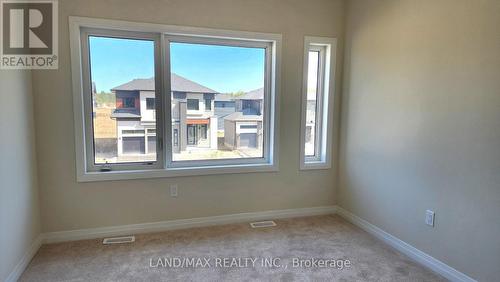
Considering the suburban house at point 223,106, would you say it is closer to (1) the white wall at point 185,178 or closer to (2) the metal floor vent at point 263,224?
(1) the white wall at point 185,178

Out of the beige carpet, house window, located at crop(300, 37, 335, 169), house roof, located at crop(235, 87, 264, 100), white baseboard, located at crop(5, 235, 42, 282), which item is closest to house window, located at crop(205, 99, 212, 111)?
house roof, located at crop(235, 87, 264, 100)

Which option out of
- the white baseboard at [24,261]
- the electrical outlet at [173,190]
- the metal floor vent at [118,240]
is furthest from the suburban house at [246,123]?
the white baseboard at [24,261]

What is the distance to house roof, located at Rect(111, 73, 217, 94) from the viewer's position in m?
2.78

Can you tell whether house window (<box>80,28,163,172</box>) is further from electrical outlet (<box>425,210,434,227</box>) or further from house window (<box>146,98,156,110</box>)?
electrical outlet (<box>425,210,434,227</box>)

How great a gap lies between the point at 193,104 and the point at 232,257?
155 cm

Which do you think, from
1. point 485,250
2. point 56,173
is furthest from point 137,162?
point 485,250

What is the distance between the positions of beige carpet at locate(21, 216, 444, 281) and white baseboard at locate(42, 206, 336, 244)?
0.08 m

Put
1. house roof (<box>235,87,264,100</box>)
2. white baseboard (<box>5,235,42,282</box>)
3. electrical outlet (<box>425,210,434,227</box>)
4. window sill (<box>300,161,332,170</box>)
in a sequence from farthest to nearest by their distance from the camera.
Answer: window sill (<box>300,161,332,170</box>), house roof (<box>235,87,264,100</box>), electrical outlet (<box>425,210,434,227</box>), white baseboard (<box>5,235,42,282</box>)

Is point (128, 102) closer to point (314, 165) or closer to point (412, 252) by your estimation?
point (314, 165)

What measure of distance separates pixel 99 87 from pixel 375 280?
2846 millimetres

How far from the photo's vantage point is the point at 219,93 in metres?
3.09

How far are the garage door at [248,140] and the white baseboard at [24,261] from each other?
2.08 metres

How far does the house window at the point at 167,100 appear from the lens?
266 cm

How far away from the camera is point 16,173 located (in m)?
2.15
